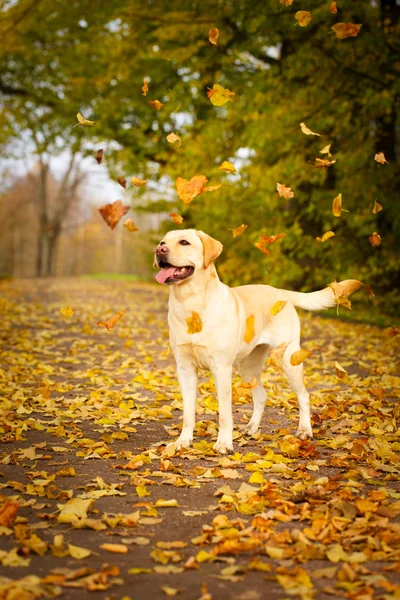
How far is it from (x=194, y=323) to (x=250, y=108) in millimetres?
10799

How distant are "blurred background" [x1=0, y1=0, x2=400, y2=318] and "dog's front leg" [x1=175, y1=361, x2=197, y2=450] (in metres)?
3.94

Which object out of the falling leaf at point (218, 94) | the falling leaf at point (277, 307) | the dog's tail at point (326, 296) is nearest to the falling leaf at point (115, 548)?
the falling leaf at point (277, 307)

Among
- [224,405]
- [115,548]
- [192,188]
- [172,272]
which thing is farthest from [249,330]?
[115,548]

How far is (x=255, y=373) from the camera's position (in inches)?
223

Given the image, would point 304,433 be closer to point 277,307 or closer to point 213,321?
point 277,307

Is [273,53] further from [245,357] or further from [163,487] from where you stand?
[163,487]

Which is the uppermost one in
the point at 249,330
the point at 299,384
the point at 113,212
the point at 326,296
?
the point at 113,212

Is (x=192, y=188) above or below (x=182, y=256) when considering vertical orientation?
above

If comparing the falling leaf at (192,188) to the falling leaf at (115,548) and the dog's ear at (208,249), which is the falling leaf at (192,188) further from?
the falling leaf at (115,548)

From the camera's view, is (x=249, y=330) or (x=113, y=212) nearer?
(x=249, y=330)

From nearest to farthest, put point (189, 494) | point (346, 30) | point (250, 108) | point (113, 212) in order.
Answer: point (189, 494) < point (113, 212) < point (346, 30) < point (250, 108)

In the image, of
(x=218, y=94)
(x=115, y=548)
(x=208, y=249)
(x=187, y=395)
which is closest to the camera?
(x=115, y=548)

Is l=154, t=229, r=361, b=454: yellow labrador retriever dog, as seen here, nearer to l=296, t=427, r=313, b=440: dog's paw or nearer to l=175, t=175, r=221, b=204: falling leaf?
l=296, t=427, r=313, b=440: dog's paw

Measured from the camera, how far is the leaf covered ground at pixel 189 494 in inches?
115
